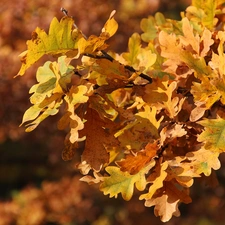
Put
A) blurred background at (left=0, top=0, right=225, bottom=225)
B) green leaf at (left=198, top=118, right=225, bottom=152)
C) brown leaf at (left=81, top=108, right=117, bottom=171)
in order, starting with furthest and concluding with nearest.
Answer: blurred background at (left=0, top=0, right=225, bottom=225)
brown leaf at (left=81, top=108, right=117, bottom=171)
green leaf at (left=198, top=118, right=225, bottom=152)

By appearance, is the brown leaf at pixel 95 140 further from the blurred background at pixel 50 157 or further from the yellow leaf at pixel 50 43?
the blurred background at pixel 50 157

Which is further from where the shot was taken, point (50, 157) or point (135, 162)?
point (50, 157)

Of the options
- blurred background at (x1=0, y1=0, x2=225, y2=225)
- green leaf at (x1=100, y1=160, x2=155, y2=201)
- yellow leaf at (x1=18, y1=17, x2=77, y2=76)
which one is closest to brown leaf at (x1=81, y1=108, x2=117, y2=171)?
green leaf at (x1=100, y1=160, x2=155, y2=201)

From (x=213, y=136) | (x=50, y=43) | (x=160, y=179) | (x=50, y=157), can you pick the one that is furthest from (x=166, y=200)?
(x=50, y=157)

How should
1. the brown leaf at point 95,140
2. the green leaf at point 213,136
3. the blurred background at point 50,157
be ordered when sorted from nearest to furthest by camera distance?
1. the green leaf at point 213,136
2. the brown leaf at point 95,140
3. the blurred background at point 50,157

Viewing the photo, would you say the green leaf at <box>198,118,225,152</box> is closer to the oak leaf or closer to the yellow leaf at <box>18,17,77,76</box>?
the oak leaf

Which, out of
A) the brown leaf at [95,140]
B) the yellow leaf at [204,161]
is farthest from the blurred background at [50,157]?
the yellow leaf at [204,161]

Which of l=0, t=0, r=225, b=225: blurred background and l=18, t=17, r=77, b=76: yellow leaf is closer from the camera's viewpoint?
l=18, t=17, r=77, b=76: yellow leaf

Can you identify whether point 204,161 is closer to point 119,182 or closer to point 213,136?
point 213,136
